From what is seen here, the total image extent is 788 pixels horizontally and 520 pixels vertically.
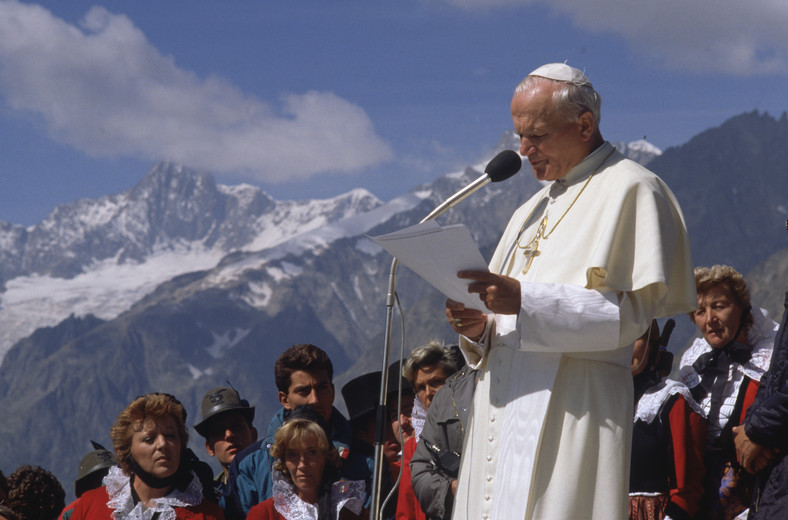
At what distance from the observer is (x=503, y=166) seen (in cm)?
414

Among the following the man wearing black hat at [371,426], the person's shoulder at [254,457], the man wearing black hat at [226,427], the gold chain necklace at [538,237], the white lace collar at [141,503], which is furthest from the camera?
the man wearing black hat at [226,427]

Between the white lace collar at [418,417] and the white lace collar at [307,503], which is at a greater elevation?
the white lace collar at [418,417]

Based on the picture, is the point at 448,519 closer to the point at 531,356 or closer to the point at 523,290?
the point at 531,356

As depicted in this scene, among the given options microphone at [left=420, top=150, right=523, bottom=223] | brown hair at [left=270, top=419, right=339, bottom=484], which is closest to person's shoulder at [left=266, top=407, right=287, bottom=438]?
brown hair at [left=270, top=419, right=339, bottom=484]

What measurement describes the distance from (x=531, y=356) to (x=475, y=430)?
0.41 metres

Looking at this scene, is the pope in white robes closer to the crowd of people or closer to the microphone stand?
the crowd of people

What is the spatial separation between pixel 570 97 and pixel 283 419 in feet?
11.7

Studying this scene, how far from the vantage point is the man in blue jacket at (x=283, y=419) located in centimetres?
642

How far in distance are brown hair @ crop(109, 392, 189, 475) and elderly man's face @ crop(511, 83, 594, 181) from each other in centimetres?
292

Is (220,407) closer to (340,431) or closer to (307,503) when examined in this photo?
(340,431)

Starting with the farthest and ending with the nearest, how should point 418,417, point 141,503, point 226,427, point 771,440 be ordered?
point 226,427 < point 418,417 < point 141,503 < point 771,440

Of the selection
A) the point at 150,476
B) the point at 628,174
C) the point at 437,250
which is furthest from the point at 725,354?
the point at 150,476

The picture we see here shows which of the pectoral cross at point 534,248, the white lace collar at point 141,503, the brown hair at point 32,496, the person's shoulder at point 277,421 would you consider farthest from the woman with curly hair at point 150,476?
the pectoral cross at point 534,248

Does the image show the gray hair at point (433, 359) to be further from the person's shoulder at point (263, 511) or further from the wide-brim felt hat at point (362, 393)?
the person's shoulder at point (263, 511)
